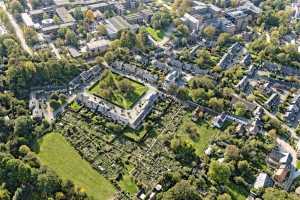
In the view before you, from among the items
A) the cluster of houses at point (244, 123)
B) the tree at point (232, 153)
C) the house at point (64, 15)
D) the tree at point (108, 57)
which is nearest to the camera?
the tree at point (232, 153)

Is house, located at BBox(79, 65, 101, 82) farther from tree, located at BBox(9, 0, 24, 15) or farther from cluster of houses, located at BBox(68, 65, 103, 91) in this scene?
tree, located at BBox(9, 0, 24, 15)

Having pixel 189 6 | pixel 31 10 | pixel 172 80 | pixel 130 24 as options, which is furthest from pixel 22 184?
pixel 189 6

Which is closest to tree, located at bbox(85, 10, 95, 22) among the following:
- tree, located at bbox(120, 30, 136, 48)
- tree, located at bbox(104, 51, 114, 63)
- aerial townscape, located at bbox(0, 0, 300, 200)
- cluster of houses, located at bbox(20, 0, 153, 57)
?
aerial townscape, located at bbox(0, 0, 300, 200)

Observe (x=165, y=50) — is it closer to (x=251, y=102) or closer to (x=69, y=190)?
(x=251, y=102)

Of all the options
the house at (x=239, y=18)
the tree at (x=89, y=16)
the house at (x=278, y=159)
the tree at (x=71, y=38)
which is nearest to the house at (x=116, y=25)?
the tree at (x=89, y=16)

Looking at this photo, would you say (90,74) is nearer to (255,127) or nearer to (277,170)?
(255,127)

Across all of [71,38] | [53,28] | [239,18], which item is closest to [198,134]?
[71,38]

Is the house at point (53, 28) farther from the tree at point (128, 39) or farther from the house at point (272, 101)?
the house at point (272, 101)
